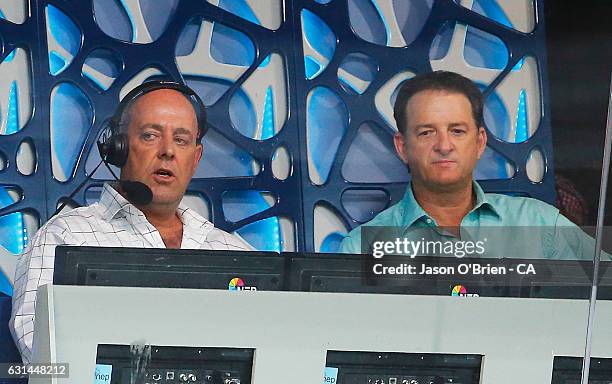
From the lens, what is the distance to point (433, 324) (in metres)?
1.97

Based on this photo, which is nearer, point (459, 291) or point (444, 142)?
point (459, 291)

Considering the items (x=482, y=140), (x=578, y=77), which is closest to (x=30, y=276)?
(x=482, y=140)

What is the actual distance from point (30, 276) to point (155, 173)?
449 mm

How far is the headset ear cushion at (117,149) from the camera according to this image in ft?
10.2

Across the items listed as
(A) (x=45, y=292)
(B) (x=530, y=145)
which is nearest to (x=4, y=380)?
(A) (x=45, y=292)

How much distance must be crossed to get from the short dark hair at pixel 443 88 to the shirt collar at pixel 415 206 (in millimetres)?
192

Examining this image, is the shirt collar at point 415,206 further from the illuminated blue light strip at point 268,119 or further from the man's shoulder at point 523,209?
the illuminated blue light strip at point 268,119

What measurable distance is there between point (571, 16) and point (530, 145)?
388mm

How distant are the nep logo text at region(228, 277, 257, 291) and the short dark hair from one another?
141cm

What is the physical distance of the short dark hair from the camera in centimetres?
333

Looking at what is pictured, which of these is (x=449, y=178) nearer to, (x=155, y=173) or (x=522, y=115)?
(x=522, y=115)

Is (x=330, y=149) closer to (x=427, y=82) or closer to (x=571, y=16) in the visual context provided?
(x=427, y=82)

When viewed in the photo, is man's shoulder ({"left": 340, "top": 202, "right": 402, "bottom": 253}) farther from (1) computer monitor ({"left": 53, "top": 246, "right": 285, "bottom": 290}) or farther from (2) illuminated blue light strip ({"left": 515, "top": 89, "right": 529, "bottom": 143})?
(1) computer monitor ({"left": 53, "top": 246, "right": 285, "bottom": 290})

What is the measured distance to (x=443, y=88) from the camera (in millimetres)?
3359
